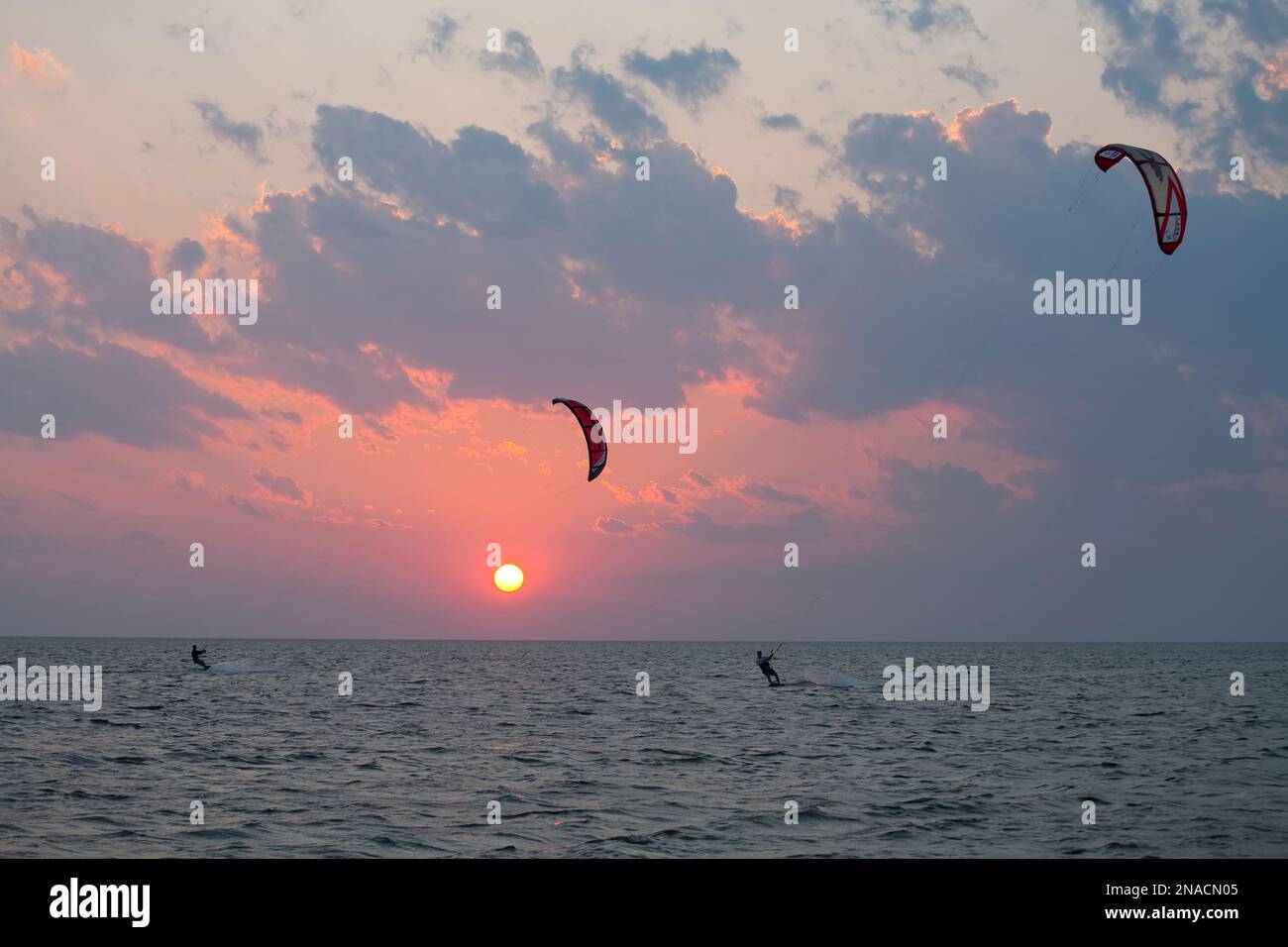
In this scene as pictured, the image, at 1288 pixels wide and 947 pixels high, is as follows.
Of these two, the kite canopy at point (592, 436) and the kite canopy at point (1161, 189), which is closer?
the kite canopy at point (1161, 189)

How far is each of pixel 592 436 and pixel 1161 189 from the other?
53.5ft

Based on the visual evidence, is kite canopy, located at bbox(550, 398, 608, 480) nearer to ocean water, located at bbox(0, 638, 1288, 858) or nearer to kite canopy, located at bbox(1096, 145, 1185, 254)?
ocean water, located at bbox(0, 638, 1288, 858)

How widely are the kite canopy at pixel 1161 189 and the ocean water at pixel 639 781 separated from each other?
12.1m

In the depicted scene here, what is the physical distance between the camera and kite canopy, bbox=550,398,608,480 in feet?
97.9

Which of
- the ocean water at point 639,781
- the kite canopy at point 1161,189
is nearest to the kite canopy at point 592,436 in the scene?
the ocean water at point 639,781

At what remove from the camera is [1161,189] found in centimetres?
2448

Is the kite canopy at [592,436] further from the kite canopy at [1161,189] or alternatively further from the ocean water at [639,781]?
the kite canopy at [1161,189]

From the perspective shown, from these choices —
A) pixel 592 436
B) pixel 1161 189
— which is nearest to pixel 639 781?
pixel 592 436

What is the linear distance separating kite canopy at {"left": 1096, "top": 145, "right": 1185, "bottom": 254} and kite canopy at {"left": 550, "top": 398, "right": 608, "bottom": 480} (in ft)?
47.5

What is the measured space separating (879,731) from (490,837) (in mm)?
19702

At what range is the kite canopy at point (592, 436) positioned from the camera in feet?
97.9

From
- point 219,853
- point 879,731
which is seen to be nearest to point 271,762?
point 219,853
